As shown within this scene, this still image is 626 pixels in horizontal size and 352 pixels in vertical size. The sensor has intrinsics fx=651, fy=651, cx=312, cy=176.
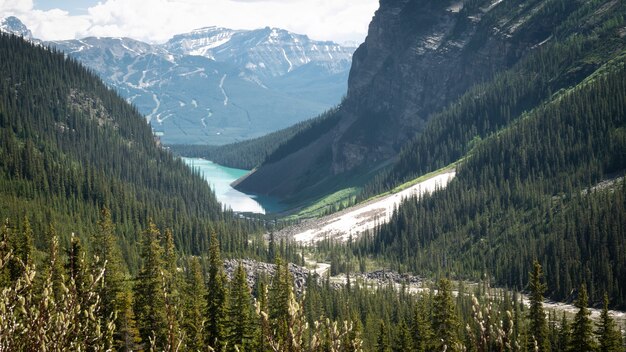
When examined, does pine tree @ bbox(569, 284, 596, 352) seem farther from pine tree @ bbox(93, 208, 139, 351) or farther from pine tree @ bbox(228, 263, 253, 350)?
pine tree @ bbox(93, 208, 139, 351)

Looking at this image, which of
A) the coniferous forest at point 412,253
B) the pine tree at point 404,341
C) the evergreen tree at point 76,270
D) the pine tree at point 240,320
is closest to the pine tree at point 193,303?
the coniferous forest at point 412,253

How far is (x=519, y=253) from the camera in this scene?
144 m

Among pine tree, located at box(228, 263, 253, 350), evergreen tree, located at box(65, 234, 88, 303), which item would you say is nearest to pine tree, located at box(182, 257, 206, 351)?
pine tree, located at box(228, 263, 253, 350)

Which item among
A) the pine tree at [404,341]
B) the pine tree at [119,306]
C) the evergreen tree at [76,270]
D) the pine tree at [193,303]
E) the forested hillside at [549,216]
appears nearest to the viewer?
the evergreen tree at [76,270]

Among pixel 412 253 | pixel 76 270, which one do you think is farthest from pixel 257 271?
pixel 76 270

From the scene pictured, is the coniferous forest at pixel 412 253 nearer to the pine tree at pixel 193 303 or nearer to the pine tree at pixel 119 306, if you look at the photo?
the pine tree at pixel 119 306

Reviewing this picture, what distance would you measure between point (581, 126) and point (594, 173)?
2636cm

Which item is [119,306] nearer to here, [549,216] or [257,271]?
[257,271]

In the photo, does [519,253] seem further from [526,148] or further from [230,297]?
[230,297]

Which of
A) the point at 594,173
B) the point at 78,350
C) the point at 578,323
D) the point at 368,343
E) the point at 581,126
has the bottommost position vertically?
the point at 368,343

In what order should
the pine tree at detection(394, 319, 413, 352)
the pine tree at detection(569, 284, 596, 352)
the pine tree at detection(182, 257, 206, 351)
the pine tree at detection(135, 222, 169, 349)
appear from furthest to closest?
the pine tree at detection(394, 319, 413, 352)
the pine tree at detection(569, 284, 596, 352)
the pine tree at detection(135, 222, 169, 349)
the pine tree at detection(182, 257, 206, 351)

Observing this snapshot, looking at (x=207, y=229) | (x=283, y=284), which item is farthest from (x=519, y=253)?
(x=283, y=284)

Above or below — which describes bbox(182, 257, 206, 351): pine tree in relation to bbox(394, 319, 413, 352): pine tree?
above

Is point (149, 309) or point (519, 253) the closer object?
point (149, 309)
